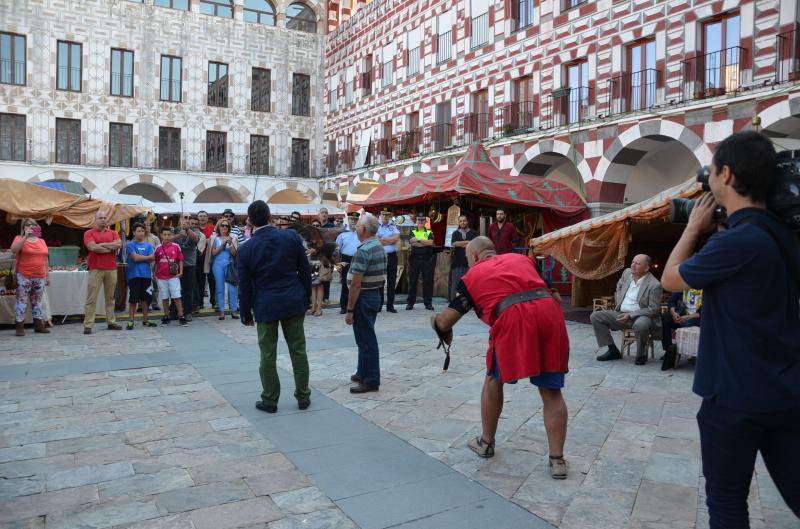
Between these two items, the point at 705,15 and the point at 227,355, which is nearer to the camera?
the point at 227,355

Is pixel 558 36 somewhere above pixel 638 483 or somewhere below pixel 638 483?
above

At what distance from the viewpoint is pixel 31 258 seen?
378 inches

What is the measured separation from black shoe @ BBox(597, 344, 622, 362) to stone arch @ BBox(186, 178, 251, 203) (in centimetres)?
2476

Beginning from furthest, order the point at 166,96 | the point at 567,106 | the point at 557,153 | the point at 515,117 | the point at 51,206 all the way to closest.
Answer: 1. the point at 166,96
2. the point at 515,117
3. the point at 557,153
4. the point at 567,106
5. the point at 51,206

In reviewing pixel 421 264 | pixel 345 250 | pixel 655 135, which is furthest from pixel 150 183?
pixel 655 135

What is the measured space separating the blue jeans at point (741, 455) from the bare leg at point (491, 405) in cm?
188

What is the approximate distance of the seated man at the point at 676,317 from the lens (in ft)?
24.1

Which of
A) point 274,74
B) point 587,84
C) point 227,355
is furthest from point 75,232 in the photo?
point 274,74

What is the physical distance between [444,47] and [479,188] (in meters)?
12.2

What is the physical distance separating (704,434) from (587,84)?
16590mm

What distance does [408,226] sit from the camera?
17234 mm

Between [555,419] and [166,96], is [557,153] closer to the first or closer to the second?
[555,419]

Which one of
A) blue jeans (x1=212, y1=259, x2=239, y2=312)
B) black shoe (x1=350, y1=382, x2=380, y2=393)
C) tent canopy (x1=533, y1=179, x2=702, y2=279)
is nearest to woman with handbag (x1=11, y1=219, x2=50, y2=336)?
blue jeans (x1=212, y1=259, x2=239, y2=312)

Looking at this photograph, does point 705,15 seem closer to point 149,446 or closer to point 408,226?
point 408,226
